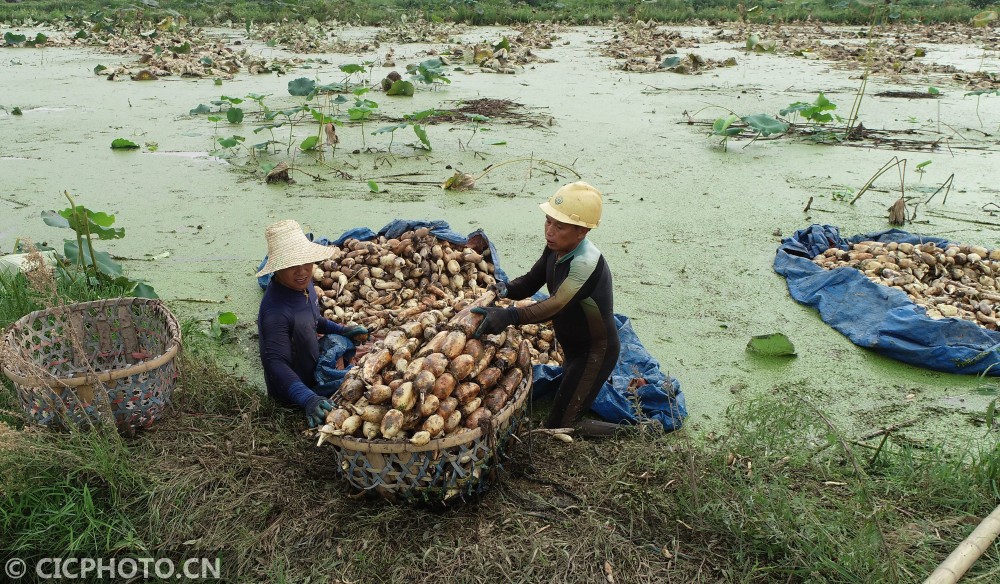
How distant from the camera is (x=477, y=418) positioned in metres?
2.04

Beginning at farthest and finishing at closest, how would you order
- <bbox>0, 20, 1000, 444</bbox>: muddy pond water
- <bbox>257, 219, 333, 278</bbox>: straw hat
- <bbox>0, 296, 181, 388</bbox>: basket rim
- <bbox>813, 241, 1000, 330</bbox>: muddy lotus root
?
1. <bbox>813, 241, 1000, 330</bbox>: muddy lotus root
2. <bbox>0, 20, 1000, 444</bbox>: muddy pond water
3. <bbox>257, 219, 333, 278</bbox>: straw hat
4. <bbox>0, 296, 181, 388</bbox>: basket rim

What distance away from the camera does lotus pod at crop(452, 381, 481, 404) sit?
2.09m

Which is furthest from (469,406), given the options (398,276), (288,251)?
(398,276)

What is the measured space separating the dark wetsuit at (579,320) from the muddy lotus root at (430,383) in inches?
6.5

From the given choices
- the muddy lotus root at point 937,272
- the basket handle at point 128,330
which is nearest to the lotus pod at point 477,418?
the basket handle at point 128,330

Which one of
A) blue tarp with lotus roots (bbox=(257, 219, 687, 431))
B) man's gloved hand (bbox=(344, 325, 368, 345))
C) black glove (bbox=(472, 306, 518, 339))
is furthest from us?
man's gloved hand (bbox=(344, 325, 368, 345))

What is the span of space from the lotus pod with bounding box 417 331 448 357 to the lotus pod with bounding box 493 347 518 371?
0.19 metres

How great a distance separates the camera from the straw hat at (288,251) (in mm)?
2322

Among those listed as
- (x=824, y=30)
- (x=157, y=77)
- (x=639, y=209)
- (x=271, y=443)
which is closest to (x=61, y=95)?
(x=157, y=77)

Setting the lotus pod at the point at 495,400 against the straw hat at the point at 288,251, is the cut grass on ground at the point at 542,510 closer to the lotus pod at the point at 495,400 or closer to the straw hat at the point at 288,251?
the lotus pod at the point at 495,400

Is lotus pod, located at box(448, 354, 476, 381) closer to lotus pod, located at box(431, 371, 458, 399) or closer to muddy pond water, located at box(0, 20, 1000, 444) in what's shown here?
lotus pod, located at box(431, 371, 458, 399)

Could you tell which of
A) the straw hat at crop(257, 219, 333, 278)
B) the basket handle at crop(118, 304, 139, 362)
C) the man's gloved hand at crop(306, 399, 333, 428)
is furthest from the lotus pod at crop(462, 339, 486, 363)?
the basket handle at crop(118, 304, 139, 362)

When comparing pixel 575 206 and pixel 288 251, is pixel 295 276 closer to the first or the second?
pixel 288 251

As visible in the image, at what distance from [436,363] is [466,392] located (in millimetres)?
124
